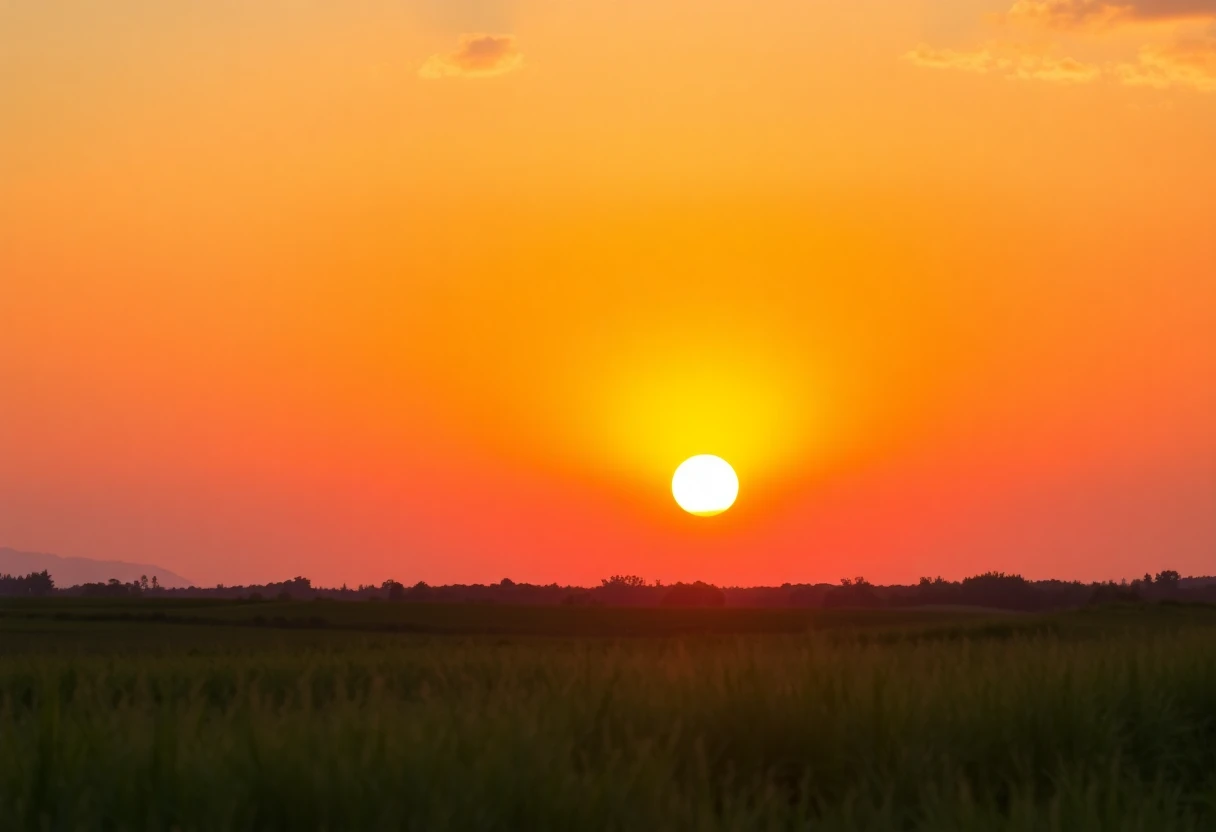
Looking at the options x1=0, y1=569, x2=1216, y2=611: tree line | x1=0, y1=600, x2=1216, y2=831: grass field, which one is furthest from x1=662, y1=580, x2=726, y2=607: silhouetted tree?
x1=0, y1=600, x2=1216, y2=831: grass field

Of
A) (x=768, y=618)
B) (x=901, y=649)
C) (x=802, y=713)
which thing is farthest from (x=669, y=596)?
(x=802, y=713)

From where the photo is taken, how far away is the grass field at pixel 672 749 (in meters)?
5.06

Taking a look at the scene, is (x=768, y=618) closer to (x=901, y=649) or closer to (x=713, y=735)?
(x=901, y=649)

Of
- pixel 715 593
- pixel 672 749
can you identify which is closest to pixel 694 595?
pixel 715 593

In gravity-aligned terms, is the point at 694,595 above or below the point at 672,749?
above

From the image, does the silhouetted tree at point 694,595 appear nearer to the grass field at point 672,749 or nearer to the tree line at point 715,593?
the tree line at point 715,593

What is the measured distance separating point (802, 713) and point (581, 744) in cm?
161

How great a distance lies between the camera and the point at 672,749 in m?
6.13

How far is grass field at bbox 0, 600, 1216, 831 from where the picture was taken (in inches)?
199

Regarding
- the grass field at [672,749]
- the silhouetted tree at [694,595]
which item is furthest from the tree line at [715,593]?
the grass field at [672,749]

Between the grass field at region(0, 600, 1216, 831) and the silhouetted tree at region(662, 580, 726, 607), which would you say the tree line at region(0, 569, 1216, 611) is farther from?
the grass field at region(0, 600, 1216, 831)

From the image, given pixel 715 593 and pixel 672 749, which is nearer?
pixel 672 749

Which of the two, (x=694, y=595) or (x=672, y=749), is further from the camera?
(x=694, y=595)

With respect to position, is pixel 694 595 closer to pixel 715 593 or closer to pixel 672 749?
pixel 715 593
